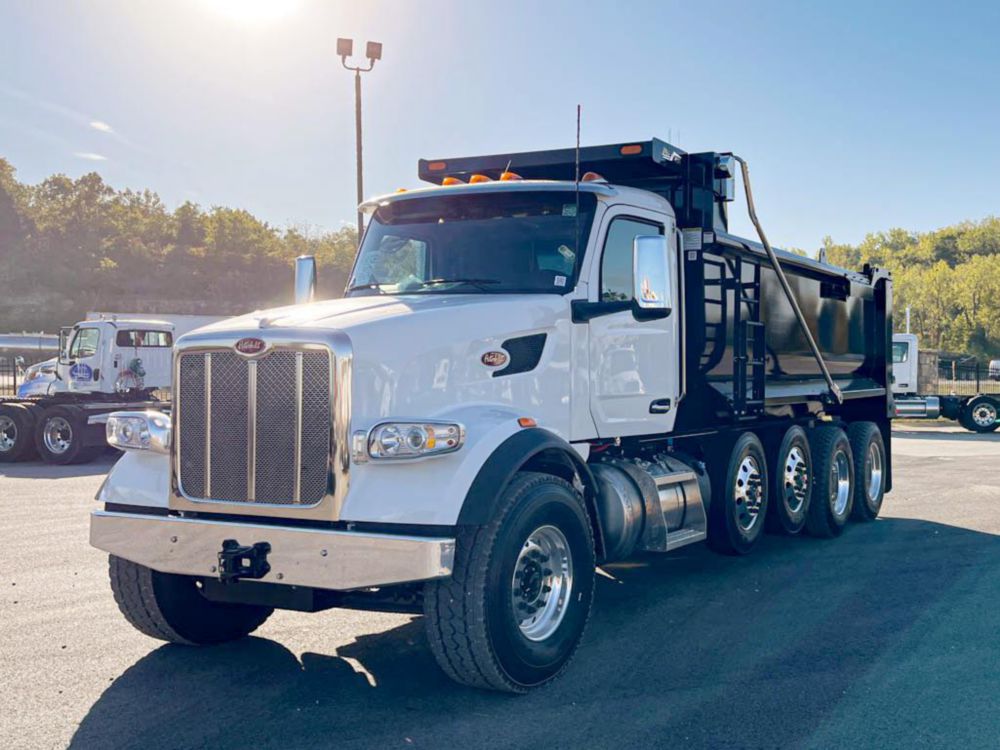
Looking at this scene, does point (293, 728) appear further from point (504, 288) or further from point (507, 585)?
point (504, 288)

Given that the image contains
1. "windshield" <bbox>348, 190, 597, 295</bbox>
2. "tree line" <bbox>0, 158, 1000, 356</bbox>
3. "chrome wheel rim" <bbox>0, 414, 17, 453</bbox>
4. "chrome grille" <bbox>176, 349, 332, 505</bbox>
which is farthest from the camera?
"tree line" <bbox>0, 158, 1000, 356</bbox>

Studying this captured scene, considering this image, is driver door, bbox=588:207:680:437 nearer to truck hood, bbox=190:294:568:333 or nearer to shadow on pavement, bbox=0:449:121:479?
truck hood, bbox=190:294:568:333

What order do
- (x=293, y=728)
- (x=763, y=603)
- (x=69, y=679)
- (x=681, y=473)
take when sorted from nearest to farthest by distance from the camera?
1. (x=293, y=728)
2. (x=69, y=679)
3. (x=763, y=603)
4. (x=681, y=473)

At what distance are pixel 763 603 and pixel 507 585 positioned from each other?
9.42 feet

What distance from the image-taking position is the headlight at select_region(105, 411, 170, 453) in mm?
5559

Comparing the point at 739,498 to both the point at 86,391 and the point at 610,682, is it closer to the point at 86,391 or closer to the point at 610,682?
the point at 610,682

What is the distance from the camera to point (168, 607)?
5824 mm

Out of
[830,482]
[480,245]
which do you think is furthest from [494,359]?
[830,482]

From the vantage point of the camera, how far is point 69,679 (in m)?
5.42

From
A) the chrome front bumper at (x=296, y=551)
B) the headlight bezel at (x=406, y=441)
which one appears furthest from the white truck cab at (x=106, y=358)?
the headlight bezel at (x=406, y=441)

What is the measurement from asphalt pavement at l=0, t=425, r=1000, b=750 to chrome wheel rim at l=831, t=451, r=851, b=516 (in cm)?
173

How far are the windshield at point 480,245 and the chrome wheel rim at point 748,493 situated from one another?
3073 millimetres

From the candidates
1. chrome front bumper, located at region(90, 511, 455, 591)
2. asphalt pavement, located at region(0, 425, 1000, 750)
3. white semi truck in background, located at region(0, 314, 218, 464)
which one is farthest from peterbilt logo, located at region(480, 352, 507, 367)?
white semi truck in background, located at region(0, 314, 218, 464)

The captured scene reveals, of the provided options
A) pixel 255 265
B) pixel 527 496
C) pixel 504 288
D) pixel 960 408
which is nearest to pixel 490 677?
pixel 527 496
